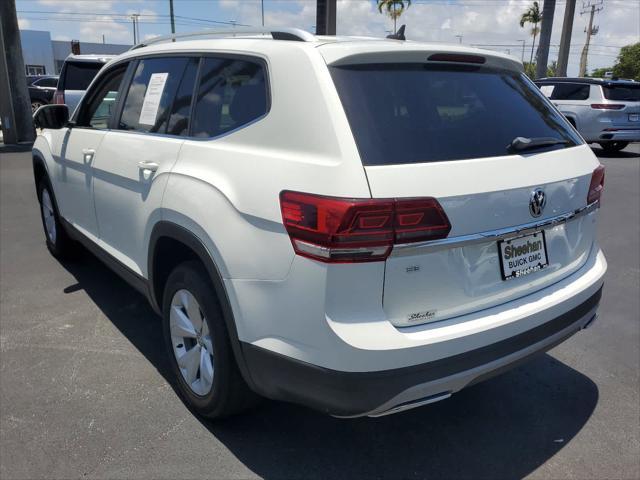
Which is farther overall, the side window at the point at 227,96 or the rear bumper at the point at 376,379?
the side window at the point at 227,96

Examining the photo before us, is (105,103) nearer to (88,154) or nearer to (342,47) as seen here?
(88,154)

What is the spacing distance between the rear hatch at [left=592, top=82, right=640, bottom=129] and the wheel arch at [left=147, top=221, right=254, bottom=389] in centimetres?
1284

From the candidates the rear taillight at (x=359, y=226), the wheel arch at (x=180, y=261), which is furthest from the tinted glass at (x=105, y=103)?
the rear taillight at (x=359, y=226)

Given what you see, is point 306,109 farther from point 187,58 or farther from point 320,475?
point 320,475

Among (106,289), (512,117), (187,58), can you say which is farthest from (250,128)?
(106,289)

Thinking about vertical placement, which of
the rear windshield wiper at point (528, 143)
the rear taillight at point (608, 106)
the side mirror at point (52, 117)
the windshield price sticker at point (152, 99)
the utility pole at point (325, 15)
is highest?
the utility pole at point (325, 15)

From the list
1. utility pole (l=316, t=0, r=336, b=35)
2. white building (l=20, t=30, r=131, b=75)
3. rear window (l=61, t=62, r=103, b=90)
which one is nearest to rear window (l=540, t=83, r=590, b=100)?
utility pole (l=316, t=0, r=336, b=35)

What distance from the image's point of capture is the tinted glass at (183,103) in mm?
2875

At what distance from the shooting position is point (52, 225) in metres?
5.18

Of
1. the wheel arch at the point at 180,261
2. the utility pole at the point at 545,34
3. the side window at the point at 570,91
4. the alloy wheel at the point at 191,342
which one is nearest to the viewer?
the wheel arch at the point at 180,261

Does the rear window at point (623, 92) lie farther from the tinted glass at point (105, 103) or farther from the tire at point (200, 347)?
the tire at point (200, 347)


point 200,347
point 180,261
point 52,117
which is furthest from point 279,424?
point 52,117

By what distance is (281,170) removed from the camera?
212 cm

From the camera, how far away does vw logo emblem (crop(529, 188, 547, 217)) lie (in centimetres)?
230
